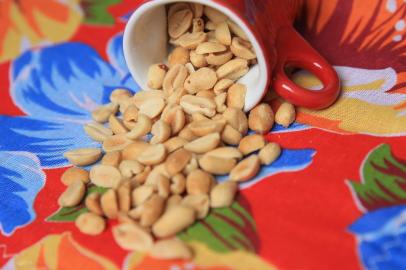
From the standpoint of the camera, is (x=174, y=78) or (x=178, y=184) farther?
(x=174, y=78)

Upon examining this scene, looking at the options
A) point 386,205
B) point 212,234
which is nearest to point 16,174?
point 212,234

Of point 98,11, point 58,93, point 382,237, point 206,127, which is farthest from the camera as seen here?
point 98,11

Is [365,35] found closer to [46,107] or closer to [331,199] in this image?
[331,199]

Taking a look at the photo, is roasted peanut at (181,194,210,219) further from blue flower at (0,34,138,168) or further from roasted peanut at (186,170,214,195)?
Result: blue flower at (0,34,138,168)

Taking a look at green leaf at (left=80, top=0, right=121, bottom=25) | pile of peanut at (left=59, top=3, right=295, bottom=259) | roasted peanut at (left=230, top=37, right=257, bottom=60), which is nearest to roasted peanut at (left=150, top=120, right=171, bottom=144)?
pile of peanut at (left=59, top=3, right=295, bottom=259)

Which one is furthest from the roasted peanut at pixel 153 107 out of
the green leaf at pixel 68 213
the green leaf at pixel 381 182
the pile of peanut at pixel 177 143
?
the green leaf at pixel 381 182

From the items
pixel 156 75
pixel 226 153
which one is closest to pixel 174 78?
pixel 156 75

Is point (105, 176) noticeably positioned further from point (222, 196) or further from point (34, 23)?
point (34, 23)
